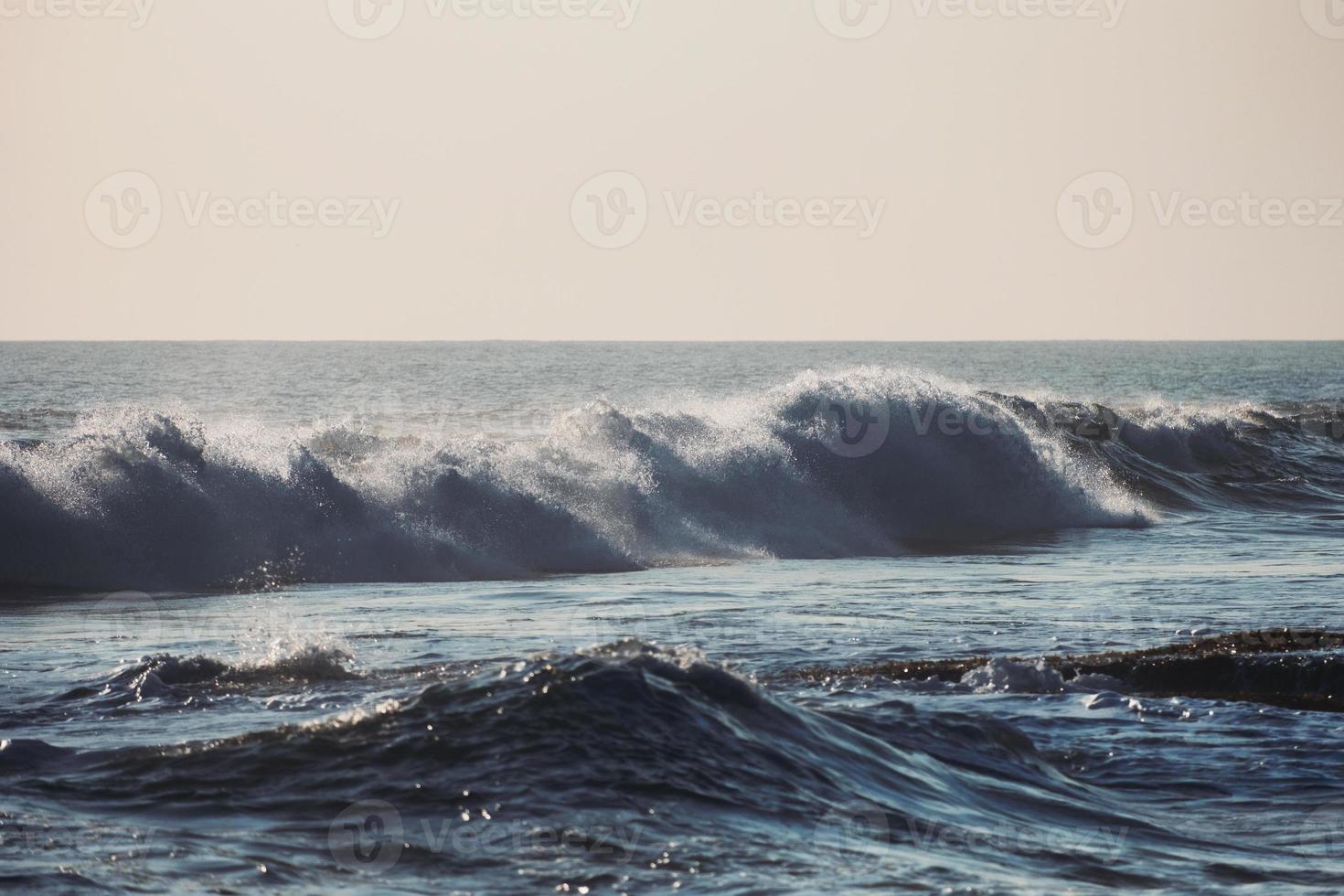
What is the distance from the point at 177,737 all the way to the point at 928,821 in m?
4.19

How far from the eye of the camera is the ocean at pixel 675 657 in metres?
6.93

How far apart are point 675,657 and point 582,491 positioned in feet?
40.6

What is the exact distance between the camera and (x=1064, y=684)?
1094 cm

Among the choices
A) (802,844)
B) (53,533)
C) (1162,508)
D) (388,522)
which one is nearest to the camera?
(802,844)

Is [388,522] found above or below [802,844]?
above

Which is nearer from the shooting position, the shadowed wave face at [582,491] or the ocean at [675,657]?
the ocean at [675,657]

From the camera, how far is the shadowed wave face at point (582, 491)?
17.7 metres

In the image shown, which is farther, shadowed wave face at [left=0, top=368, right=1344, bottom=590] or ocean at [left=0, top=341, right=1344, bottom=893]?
shadowed wave face at [left=0, top=368, right=1344, bottom=590]

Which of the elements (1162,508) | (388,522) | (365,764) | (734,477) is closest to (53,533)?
(388,522)

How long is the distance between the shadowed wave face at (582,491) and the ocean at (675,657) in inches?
2.5

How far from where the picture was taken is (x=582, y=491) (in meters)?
21.0

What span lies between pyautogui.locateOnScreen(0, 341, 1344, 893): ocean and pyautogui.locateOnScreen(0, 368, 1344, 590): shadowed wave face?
0.21 ft

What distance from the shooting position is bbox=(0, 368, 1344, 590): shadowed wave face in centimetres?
1769

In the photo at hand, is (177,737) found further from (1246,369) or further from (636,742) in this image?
(1246,369)
